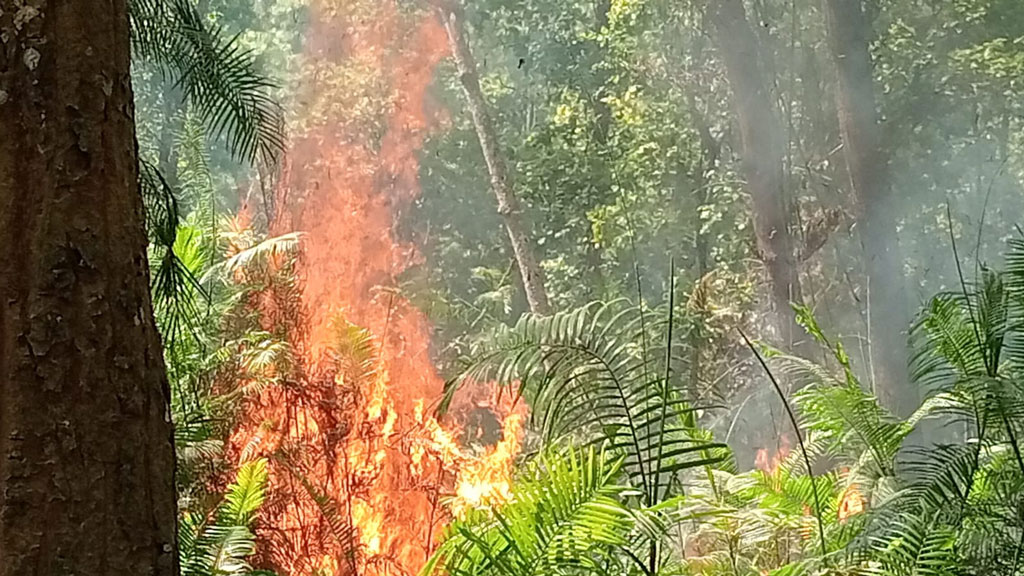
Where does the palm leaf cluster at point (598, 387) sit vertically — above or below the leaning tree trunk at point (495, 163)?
below

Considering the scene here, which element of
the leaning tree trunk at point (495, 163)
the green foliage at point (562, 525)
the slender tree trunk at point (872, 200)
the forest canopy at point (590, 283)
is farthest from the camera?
the leaning tree trunk at point (495, 163)

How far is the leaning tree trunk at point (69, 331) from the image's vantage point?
1030mm

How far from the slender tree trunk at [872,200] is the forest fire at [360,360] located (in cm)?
117

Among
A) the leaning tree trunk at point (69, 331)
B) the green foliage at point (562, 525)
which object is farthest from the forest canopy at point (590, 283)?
the leaning tree trunk at point (69, 331)

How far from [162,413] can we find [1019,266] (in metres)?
1.87

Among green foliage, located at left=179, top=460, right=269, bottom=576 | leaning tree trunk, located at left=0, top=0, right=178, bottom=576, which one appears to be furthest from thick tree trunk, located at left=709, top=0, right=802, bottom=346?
leaning tree trunk, located at left=0, top=0, right=178, bottom=576

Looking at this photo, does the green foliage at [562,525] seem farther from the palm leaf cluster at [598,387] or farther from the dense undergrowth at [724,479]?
the palm leaf cluster at [598,387]

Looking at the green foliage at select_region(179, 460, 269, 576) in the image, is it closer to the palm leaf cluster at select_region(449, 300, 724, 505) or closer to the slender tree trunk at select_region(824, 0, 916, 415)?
the palm leaf cluster at select_region(449, 300, 724, 505)

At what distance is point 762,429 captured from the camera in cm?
306

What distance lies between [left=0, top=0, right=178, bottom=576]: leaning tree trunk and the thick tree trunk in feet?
7.72

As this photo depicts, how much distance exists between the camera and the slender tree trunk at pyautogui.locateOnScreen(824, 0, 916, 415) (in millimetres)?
2922

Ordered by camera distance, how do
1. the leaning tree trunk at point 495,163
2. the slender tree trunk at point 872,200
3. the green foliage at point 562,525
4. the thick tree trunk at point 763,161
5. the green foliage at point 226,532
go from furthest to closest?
the leaning tree trunk at point 495,163 → the thick tree trunk at point 763,161 → the slender tree trunk at point 872,200 → the green foliage at point 226,532 → the green foliage at point 562,525

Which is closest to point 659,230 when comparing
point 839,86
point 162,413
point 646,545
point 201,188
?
point 839,86

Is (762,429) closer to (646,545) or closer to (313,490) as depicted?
(646,545)
